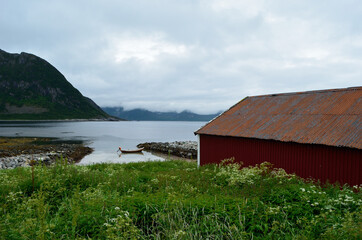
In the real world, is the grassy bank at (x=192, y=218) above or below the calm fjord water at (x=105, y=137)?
above

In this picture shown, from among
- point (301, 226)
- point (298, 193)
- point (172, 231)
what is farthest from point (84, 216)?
point (298, 193)

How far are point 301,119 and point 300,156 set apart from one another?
2.63 metres

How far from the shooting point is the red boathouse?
1114 cm

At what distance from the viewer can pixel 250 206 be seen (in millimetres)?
6148

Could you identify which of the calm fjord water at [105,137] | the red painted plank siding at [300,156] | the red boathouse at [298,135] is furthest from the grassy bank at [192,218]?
the calm fjord water at [105,137]

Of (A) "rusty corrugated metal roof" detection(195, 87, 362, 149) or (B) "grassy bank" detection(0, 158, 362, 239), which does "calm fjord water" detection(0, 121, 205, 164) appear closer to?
(A) "rusty corrugated metal roof" detection(195, 87, 362, 149)

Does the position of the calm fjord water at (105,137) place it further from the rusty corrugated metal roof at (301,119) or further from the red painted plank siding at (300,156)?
the red painted plank siding at (300,156)

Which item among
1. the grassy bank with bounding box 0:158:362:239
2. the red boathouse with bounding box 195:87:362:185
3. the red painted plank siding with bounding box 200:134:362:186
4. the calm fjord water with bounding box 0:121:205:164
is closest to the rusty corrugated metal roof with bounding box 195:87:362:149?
the red boathouse with bounding box 195:87:362:185

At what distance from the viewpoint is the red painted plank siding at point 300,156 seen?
35.4 ft

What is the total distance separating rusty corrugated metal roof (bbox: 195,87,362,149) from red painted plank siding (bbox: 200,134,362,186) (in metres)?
0.39

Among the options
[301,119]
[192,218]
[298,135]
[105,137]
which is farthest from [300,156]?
[105,137]

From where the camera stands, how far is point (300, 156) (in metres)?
12.6

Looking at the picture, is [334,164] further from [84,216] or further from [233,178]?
[84,216]

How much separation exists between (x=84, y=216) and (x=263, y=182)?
21.5ft
